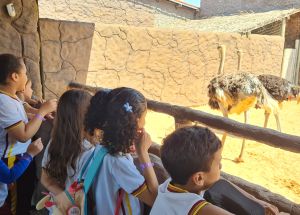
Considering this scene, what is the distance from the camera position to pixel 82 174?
158 cm

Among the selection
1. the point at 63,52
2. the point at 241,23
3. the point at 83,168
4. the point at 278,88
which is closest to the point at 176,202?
the point at 83,168

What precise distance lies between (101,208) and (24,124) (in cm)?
77

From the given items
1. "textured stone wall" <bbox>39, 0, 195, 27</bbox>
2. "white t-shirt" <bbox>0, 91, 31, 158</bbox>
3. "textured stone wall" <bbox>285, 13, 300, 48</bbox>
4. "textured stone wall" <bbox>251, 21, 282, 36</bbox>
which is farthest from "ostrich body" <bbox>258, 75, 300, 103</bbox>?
"textured stone wall" <bbox>285, 13, 300, 48</bbox>

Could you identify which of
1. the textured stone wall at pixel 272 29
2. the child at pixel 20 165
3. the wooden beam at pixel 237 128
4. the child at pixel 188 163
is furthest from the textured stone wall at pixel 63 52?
the textured stone wall at pixel 272 29

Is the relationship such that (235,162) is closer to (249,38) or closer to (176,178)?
(176,178)

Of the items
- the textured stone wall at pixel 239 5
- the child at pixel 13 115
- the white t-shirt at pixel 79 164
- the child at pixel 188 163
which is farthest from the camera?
the textured stone wall at pixel 239 5

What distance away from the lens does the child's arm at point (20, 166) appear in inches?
75.0

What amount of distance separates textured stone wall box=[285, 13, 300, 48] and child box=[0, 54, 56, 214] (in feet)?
40.0

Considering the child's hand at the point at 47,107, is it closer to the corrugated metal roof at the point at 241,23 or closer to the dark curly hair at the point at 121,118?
the dark curly hair at the point at 121,118

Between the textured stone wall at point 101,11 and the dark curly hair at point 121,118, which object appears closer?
the dark curly hair at point 121,118

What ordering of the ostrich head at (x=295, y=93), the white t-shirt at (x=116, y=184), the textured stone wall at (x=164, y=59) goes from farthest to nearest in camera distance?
the textured stone wall at (x=164, y=59) < the ostrich head at (x=295, y=93) < the white t-shirt at (x=116, y=184)

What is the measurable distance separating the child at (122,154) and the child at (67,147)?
8.0 inches

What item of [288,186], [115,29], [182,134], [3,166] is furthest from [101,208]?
[115,29]

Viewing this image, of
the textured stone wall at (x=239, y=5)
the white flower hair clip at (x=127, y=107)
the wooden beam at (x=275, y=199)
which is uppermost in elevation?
the textured stone wall at (x=239, y=5)
